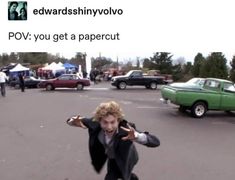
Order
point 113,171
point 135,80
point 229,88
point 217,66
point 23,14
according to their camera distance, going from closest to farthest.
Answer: point 113,171 → point 23,14 → point 229,88 → point 135,80 → point 217,66

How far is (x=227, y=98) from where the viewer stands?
→ 17.0 metres

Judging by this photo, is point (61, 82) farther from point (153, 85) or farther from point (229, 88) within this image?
point (229, 88)

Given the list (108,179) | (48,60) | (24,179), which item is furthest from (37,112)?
(48,60)

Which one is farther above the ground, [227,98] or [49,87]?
[227,98]

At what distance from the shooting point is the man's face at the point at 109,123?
4426 mm

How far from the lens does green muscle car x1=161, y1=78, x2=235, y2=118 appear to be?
1655 centimetres

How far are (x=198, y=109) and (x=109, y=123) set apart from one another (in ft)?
41.3

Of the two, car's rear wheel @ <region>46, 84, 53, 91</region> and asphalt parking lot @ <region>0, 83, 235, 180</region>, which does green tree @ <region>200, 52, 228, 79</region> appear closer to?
car's rear wheel @ <region>46, 84, 53, 91</region>

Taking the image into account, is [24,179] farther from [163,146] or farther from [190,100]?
[190,100]

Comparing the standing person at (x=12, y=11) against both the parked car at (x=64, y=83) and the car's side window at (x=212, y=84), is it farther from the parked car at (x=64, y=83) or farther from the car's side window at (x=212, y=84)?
the parked car at (x=64, y=83)

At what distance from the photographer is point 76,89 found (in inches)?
1426

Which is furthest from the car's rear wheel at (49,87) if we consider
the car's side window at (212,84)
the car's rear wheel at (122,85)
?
the car's side window at (212,84)

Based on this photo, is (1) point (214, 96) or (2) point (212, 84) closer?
(1) point (214, 96)

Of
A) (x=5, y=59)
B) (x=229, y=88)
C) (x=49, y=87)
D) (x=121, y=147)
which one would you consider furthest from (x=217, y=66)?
(x=5, y=59)
